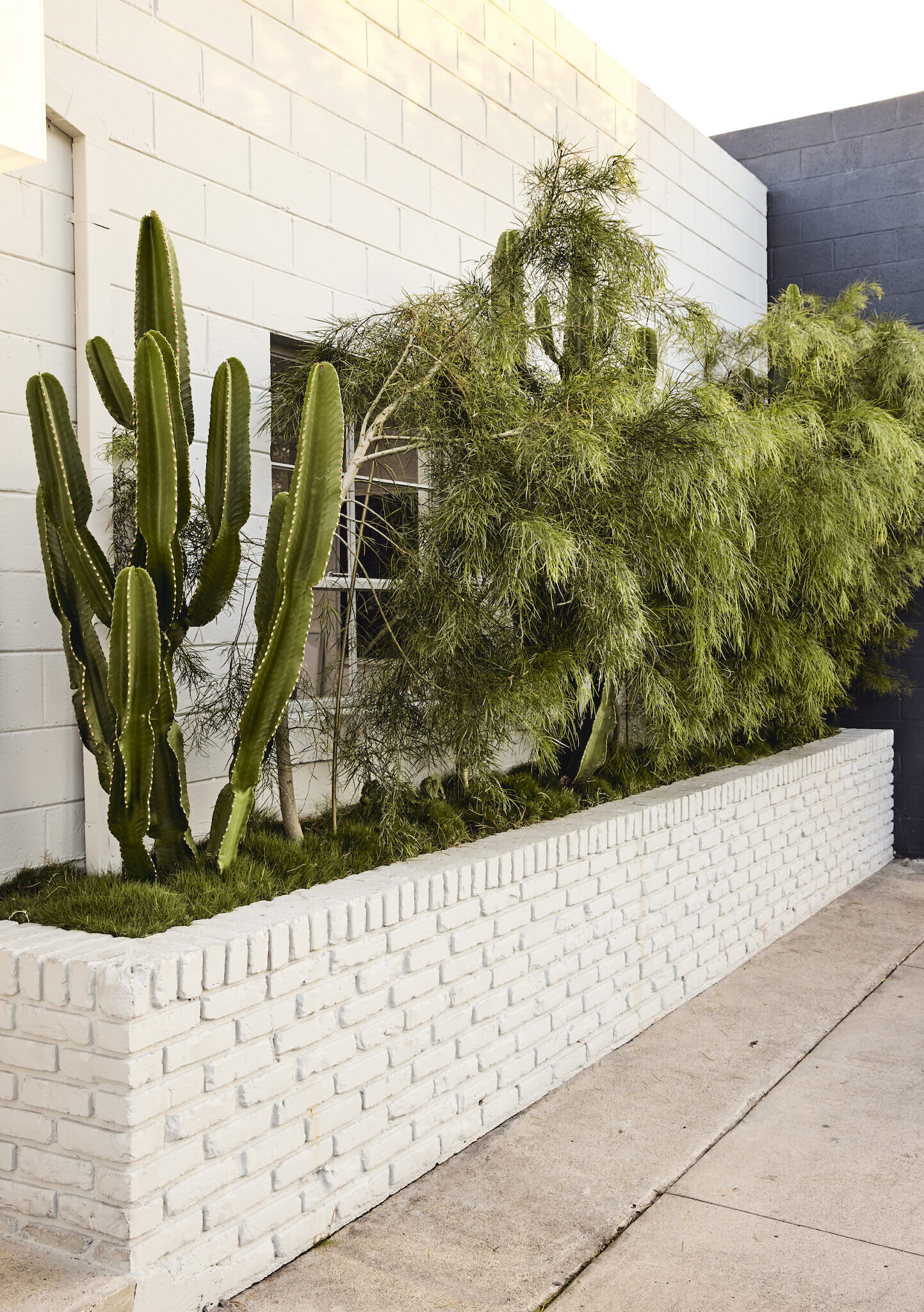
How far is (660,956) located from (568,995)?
2.22 ft

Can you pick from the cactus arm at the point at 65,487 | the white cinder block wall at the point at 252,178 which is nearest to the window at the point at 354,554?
the white cinder block wall at the point at 252,178

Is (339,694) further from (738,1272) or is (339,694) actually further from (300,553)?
(738,1272)

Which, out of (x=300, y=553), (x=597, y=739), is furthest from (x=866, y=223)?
(x=300, y=553)

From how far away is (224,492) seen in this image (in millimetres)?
2619

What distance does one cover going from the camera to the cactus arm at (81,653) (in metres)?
2.58

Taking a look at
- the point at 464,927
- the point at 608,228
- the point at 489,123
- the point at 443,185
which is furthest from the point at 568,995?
the point at 489,123

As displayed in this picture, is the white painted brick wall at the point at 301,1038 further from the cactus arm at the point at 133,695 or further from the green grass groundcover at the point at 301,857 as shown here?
the cactus arm at the point at 133,695

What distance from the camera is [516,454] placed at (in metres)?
3.23

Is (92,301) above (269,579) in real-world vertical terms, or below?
above

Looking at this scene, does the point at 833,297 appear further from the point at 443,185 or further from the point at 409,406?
the point at 409,406

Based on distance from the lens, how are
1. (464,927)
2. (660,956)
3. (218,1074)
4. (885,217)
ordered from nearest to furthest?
(218,1074), (464,927), (660,956), (885,217)

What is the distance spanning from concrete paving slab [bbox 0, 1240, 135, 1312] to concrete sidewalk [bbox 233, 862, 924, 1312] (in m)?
0.31

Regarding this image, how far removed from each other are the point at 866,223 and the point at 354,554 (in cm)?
510

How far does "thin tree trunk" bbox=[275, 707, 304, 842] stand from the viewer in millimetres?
3039
